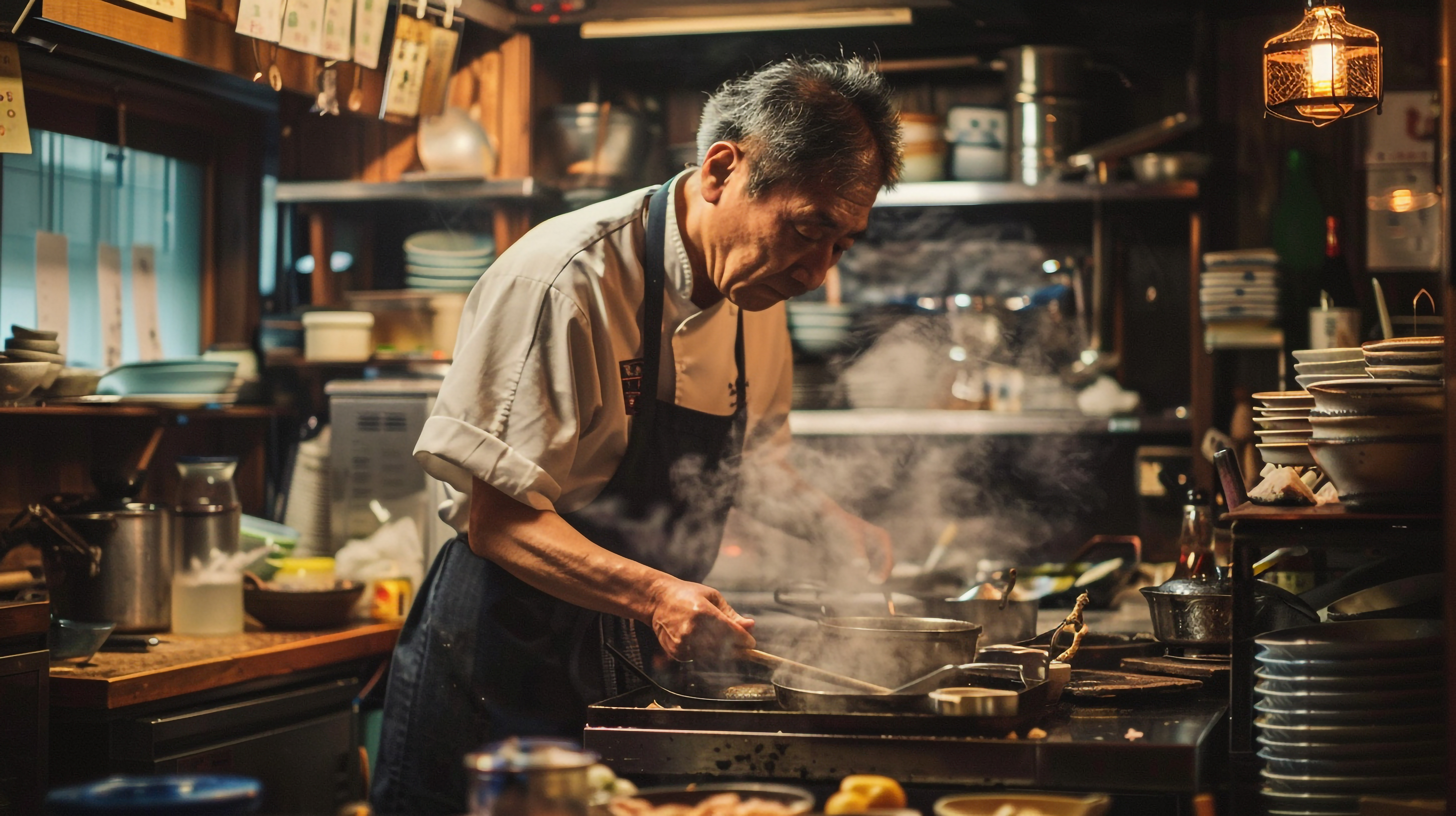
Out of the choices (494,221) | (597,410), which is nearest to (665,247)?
(597,410)

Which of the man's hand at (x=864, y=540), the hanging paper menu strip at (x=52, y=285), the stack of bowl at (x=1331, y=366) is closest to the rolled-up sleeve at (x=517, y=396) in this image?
the man's hand at (x=864, y=540)

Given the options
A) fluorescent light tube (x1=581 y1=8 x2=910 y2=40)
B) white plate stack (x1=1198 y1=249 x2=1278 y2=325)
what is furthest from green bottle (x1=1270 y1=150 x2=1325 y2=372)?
fluorescent light tube (x1=581 y1=8 x2=910 y2=40)

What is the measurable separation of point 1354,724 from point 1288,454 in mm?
554

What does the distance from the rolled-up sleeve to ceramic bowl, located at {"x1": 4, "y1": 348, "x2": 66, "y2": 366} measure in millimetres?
1664

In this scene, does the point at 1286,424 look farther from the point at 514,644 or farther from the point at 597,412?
the point at 514,644

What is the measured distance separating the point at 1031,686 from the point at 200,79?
346 centimetres

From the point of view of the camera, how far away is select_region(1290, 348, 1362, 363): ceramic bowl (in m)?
2.07

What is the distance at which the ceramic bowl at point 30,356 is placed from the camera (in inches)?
128

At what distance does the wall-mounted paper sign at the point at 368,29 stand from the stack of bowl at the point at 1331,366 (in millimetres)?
2476

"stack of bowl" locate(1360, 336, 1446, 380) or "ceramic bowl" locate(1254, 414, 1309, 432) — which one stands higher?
"stack of bowl" locate(1360, 336, 1446, 380)

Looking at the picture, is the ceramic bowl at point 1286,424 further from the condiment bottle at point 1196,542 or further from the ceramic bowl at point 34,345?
the ceramic bowl at point 34,345

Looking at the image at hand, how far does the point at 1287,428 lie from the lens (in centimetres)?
216

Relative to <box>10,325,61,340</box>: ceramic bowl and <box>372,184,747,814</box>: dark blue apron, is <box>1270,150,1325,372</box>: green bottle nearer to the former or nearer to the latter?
<box>372,184,747,814</box>: dark blue apron

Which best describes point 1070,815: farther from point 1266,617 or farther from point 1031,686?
point 1266,617
